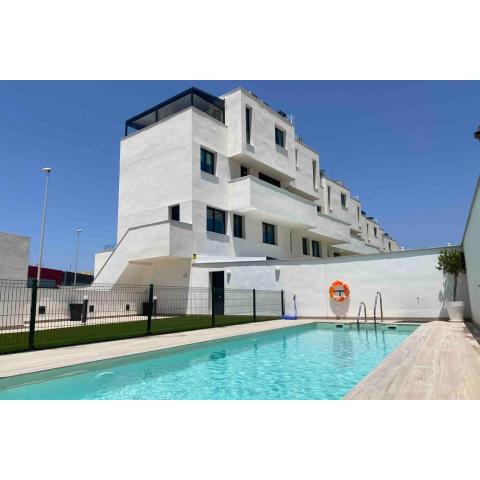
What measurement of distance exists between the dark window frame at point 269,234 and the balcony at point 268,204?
444mm

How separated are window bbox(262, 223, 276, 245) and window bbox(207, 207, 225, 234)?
13.5 ft

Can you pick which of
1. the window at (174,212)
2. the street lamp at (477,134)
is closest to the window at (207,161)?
the window at (174,212)

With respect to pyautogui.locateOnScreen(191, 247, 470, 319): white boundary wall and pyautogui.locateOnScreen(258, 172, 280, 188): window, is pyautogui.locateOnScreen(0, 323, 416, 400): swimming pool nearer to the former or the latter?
pyautogui.locateOnScreen(191, 247, 470, 319): white boundary wall

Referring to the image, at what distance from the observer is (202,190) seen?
19.1 meters

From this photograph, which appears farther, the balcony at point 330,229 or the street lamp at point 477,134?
the balcony at point 330,229

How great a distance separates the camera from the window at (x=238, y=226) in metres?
21.3

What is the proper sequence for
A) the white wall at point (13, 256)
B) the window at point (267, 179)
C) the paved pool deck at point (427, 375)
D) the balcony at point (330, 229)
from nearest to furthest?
the paved pool deck at point (427, 375) < the white wall at point (13, 256) < the window at point (267, 179) < the balcony at point (330, 229)

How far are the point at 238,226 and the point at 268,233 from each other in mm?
3262

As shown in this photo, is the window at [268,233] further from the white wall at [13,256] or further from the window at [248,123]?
the white wall at [13,256]

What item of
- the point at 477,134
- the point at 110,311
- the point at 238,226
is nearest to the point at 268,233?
the point at 238,226

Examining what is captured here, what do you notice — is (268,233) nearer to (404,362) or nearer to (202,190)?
(202,190)
